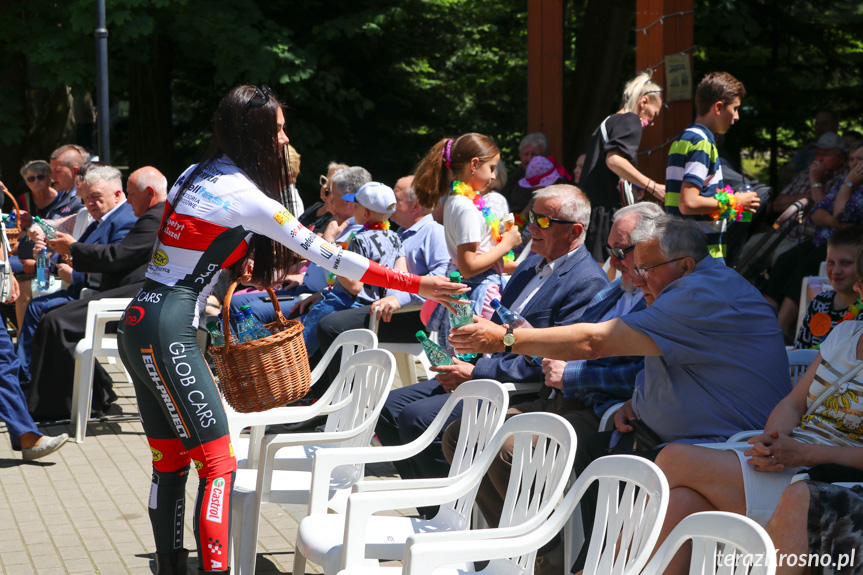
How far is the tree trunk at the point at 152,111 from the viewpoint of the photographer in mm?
13422

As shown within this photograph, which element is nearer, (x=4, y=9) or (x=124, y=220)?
(x=124, y=220)

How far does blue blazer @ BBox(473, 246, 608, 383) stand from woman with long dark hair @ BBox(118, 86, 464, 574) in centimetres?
84

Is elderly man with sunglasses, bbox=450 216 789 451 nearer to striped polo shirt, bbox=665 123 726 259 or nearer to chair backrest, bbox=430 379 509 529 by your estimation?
chair backrest, bbox=430 379 509 529

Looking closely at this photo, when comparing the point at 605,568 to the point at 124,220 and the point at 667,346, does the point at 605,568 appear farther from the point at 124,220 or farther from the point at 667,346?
the point at 124,220

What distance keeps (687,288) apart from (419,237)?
3049mm

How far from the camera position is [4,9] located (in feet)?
40.2

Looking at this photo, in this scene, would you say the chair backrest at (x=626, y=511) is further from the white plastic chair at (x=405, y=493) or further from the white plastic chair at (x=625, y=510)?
the white plastic chair at (x=405, y=493)

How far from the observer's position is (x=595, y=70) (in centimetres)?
1251

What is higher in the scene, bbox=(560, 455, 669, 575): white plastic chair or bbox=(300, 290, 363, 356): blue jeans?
bbox=(560, 455, 669, 575): white plastic chair

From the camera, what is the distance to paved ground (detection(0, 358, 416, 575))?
4051 millimetres

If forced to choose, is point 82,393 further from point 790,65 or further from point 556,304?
point 790,65

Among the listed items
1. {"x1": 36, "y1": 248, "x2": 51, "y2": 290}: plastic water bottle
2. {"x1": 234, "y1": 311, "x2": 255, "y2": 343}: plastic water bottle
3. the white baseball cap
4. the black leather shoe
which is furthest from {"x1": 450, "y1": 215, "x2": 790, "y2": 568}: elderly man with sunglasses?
{"x1": 36, "y1": 248, "x2": 51, "y2": 290}: plastic water bottle

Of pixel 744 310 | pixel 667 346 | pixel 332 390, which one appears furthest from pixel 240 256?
pixel 744 310

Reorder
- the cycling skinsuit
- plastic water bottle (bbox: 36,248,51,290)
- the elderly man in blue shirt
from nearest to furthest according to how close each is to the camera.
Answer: the cycling skinsuit
the elderly man in blue shirt
plastic water bottle (bbox: 36,248,51,290)
